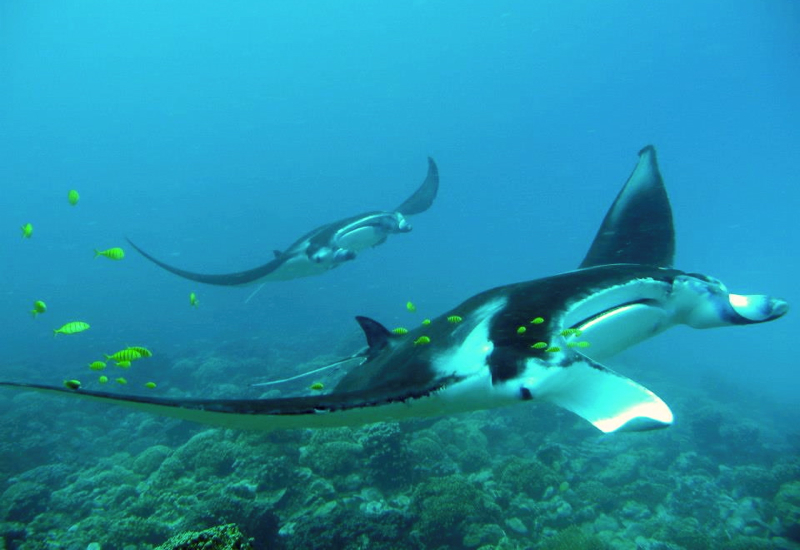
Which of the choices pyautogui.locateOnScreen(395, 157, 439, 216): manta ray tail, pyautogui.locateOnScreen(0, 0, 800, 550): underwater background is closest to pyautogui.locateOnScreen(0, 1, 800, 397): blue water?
pyautogui.locateOnScreen(0, 0, 800, 550): underwater background

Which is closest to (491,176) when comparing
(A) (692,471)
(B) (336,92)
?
(B) (336,92)

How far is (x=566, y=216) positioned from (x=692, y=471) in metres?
126

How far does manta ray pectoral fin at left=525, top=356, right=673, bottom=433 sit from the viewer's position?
1.81 meters

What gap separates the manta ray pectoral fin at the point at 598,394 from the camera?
71.3 inches

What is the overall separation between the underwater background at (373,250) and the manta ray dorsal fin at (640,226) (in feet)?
12.4

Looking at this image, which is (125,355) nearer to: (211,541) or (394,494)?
(394,494)

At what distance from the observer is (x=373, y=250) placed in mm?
61594

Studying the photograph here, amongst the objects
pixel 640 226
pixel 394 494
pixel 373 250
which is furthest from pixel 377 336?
pixel 373 250

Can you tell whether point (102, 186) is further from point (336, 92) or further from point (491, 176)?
point (491, 176)

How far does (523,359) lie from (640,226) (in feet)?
13.6

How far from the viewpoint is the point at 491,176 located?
119 metres

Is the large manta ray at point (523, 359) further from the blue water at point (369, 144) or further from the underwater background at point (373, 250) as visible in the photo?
the blue water at point (369, 144)

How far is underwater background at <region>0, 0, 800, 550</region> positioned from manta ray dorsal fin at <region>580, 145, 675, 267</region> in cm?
378

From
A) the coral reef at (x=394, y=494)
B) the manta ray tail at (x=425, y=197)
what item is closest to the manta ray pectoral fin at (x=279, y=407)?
the coral reef at (x=394, y=494)
